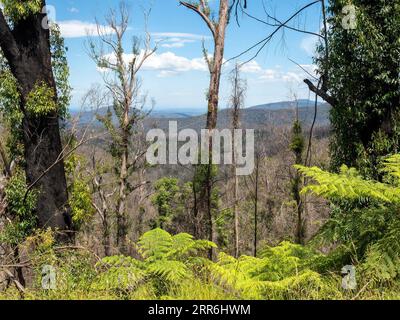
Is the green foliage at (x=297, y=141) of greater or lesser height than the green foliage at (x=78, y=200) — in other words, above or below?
above

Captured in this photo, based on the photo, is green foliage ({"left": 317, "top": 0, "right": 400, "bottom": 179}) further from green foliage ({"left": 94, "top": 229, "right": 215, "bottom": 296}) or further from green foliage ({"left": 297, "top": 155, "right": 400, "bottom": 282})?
green foliage ({"left": 94, "top": 229, "right": 215, "bottom": 296})

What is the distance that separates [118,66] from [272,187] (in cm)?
2068

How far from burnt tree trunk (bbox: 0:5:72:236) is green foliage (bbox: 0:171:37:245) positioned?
24cm

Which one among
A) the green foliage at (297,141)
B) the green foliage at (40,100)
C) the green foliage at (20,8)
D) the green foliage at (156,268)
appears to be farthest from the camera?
the green foliage at (297,141)

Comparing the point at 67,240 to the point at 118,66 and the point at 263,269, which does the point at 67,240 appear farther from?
the point at 118,66

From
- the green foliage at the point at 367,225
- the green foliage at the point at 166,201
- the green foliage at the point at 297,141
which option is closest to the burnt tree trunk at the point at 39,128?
the green foliage at the point at 367,225

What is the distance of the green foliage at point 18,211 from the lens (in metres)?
13.0

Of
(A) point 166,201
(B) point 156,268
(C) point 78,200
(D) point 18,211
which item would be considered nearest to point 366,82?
(C) point 78,200

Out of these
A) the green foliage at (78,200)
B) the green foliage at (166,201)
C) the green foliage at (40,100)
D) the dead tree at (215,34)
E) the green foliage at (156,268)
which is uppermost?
the dead tree at (215,34)

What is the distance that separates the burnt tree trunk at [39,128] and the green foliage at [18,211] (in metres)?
0.24

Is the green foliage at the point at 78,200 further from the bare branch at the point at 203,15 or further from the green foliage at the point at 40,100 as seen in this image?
the bare branch at the point at 203,15

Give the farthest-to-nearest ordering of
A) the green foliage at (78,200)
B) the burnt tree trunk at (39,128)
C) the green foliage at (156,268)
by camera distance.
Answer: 1. the green foliage at (78,200)
2. the burnt tree trunk at (39,128)
3. the green foliage at (156,268)

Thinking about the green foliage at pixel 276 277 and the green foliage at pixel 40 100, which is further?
the green foliage at pixel 40 100
